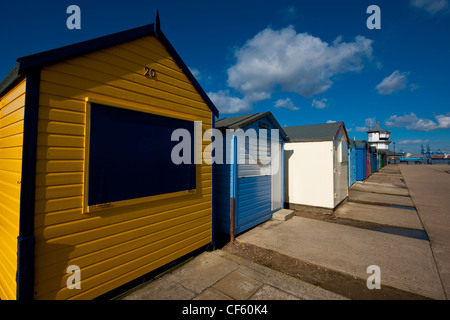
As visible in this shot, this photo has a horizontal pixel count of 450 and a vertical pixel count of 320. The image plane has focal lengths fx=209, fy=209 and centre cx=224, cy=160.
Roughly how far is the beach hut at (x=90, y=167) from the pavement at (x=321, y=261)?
656 millimetres

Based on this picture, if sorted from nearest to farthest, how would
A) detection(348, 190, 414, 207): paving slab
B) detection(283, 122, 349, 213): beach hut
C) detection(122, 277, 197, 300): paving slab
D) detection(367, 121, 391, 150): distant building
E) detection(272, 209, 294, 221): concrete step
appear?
detection(122, 277, 197, 300): paving slab < detection(272, 209, 294, 221): concrete step < detection(283, 122, 349, 213): beach hut < detection(348, 190, 414, 207): paving slab < detection(367, 121, 391, 150): distant building

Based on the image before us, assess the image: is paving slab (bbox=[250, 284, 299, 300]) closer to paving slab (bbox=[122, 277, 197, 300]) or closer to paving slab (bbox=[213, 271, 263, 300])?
paving slab (bbox=[213, 271, 263, 300])

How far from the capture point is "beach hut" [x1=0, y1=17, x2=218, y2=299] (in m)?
2.49

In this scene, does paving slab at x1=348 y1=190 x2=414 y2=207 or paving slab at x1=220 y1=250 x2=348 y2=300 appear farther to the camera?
paving slab at x1=348 y1=190 x2=414 y2=207

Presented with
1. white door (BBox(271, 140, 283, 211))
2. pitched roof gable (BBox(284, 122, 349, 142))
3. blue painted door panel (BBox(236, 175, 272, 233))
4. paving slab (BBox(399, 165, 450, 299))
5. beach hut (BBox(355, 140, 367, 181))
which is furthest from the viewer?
beach hut (BBox(355, 140, 367, 181))

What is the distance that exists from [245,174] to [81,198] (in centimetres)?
430

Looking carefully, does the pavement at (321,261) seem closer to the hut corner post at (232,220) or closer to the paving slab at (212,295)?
the paving slab at (212,295)

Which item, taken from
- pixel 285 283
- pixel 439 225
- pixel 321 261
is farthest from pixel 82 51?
pixel 439 225

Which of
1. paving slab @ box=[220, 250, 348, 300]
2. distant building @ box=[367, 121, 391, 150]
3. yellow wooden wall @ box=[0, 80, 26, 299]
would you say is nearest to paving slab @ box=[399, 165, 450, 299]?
paving slab @ box=[220, 250, 348, 300]

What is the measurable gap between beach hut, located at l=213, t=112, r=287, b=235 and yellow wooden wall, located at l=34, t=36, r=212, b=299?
1.76m

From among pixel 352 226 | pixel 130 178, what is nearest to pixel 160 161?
pixel 130 178

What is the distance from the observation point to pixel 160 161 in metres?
3.83

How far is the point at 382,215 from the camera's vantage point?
28.3ft

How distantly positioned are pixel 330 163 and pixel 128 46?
8.25 metres
